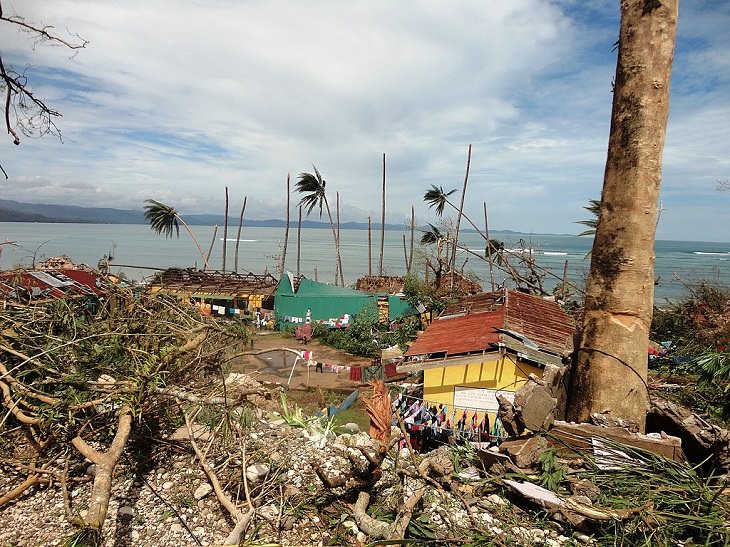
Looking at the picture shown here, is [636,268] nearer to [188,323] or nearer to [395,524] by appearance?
[395,524]

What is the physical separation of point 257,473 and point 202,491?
0.38 meters

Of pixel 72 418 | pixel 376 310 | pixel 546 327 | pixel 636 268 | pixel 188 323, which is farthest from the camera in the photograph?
pixel 376 310

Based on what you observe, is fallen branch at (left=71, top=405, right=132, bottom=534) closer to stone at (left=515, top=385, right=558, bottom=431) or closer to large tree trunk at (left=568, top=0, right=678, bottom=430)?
stone at (left=515, top=385, right=558, bottom=431)

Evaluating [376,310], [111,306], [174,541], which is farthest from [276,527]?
[376,310]

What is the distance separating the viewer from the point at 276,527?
2715 millimetres

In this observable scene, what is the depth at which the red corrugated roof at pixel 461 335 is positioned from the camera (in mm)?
8234

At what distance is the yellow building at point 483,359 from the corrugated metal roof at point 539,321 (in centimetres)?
3

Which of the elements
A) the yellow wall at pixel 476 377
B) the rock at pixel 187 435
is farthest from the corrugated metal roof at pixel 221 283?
the rock at pixel 187 435

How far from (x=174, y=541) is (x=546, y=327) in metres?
8.81

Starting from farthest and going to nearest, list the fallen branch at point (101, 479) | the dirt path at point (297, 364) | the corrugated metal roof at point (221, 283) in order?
the corrugated metal roof at point (221, 283) → the dirt path at point (297, 364) → the fallen branch at point (101, 479)

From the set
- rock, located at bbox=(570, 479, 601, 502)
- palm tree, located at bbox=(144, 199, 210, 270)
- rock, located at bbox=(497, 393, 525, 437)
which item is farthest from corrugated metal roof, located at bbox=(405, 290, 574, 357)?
palm tree, located at bbox=(144, 199, 210, 270)

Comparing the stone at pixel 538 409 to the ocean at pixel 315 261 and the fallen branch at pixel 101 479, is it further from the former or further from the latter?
the ocean at pixel 315 261

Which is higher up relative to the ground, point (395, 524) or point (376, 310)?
point (395, 524)

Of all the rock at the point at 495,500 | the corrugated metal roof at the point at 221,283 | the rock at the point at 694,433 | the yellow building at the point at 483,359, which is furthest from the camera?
the corrugated metal roof at the point at 221,283
